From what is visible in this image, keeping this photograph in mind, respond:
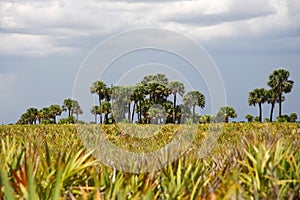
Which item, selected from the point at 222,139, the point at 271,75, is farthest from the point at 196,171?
the point at 271,75

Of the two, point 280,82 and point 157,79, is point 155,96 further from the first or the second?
point 280,82

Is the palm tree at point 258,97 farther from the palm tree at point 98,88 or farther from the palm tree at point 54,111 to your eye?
the palm tree at point 98,88

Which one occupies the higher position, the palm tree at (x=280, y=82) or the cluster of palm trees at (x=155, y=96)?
the palm tree at (x=280, y=82)

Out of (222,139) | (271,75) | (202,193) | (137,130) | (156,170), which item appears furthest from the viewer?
(271,75)

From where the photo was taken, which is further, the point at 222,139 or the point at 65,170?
the point at 222,139

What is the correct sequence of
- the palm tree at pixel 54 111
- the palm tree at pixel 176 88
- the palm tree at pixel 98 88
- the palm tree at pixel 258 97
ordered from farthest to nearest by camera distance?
the palm tree at pixel 258 97, the palm tree at pixel 54 111, the palm tree at pixel 176 88, the palm tree at pixel 98 88

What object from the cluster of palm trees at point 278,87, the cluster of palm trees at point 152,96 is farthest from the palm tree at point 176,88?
the cluster of palm trees at point 278,87

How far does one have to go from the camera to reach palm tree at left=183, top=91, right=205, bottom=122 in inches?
261

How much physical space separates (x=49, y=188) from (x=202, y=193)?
0.66 metres

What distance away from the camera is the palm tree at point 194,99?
21.7 feet

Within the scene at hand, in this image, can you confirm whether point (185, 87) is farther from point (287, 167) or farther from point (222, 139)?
point (287, 167)

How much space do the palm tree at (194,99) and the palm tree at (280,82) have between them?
42.1 metres

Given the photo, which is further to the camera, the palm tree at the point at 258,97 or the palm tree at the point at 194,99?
the palm tree at the point at 258,97

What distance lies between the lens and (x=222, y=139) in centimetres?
793
